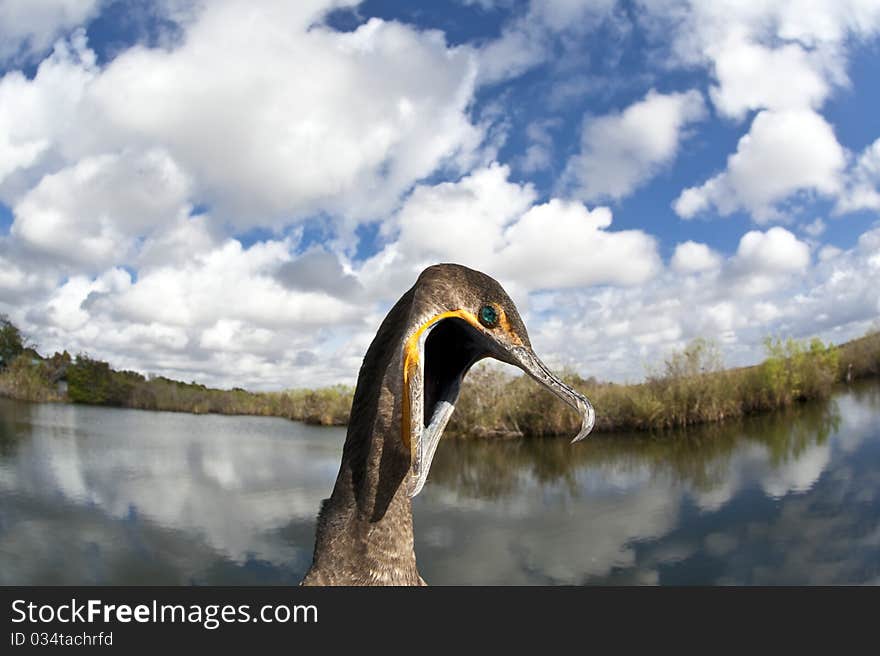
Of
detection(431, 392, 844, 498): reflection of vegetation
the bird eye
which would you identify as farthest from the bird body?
detection(431, 392, 844, 498): reflection of vegetation

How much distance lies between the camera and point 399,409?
63.2 inches

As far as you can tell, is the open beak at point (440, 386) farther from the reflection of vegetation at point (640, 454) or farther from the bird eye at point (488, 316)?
the reflection of vegetation at point (640, 454)

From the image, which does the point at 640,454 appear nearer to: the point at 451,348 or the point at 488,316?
the point at 451,348

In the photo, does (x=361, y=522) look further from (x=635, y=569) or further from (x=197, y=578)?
(x=197, y=578)

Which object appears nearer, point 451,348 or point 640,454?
point 451,348

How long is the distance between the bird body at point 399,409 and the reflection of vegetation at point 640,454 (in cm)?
1412

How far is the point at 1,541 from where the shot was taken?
13.3 m

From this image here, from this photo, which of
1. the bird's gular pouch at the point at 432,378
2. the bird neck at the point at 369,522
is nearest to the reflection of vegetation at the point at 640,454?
the bird neck at the point at 369,522

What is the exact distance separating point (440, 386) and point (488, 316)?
1.11 feet

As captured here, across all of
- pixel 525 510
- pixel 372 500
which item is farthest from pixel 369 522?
pixel 525 510

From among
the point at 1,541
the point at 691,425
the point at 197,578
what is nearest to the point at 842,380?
the point at 691,425

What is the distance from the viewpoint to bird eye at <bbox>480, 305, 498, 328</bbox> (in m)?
1.58

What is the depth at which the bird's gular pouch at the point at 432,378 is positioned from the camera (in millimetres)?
1372

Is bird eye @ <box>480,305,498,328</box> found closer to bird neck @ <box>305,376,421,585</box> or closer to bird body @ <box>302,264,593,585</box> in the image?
bird body @ <box>302,264,593,585</box>
